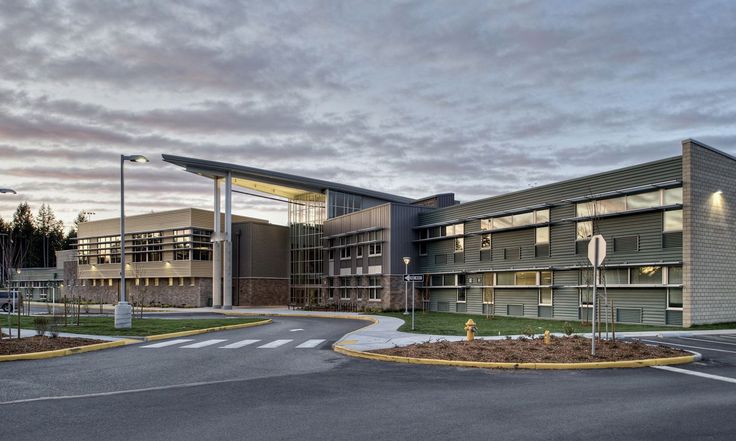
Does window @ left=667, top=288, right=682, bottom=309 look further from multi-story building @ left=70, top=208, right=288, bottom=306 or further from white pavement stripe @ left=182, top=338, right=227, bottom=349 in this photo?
multi-story building @ left=70, top=208, right=288, bottom=306

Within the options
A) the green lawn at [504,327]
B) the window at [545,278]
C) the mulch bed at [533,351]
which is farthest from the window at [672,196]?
the mulch bed at [533,351]

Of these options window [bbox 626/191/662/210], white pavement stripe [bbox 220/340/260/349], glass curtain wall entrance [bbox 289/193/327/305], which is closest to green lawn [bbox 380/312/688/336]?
window [bbox 626/191/662/210]

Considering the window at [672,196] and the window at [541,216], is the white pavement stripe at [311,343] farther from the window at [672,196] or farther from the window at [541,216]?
the window at [541,216]

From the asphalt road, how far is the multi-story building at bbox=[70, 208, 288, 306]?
47127 millimetres

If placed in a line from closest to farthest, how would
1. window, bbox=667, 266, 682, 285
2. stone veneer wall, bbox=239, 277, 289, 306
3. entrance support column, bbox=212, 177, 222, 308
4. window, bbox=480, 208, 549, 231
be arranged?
window, bbox=667, 266, 682, 285
window, bbox=480, 208, 549, 231
entrance support column, bbox=212, 177, 222, 308
stone veneer wall, bbox=239, 277, 289, 306

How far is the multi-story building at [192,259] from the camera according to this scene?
62.2m

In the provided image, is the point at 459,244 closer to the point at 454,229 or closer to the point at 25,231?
the point at 454,229

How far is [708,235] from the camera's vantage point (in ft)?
89.8

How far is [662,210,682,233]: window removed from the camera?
89.5 ft

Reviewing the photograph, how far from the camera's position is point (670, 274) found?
2767cm

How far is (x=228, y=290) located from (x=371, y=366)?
144ft

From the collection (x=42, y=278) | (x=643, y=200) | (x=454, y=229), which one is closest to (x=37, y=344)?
(x=643, y=200)

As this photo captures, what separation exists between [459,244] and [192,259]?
3220 cm

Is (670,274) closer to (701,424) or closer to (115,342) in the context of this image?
(701,424)
